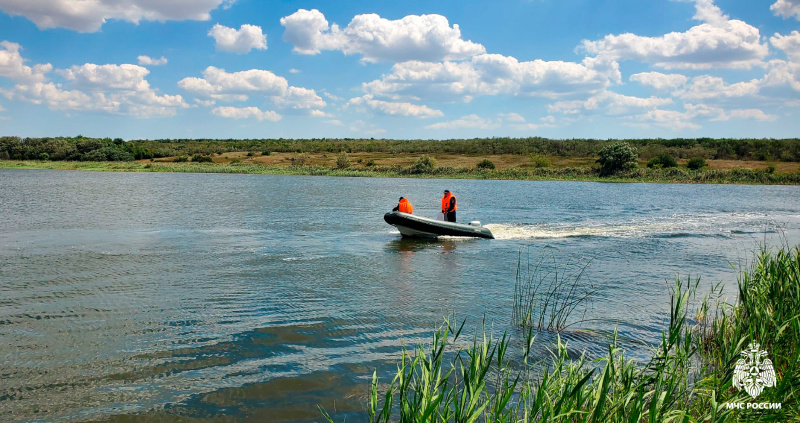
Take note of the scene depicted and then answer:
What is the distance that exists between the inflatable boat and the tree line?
218ft

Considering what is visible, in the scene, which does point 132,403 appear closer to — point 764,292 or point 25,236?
point 764,292

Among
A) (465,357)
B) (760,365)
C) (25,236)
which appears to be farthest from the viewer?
(25,236)

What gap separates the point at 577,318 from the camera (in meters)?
9.81

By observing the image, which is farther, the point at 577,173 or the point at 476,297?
the point at 577,173

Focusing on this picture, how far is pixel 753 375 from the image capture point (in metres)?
4.94

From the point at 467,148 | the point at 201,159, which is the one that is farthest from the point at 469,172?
the point at 201,159

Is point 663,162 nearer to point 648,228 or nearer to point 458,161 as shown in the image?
point 458,161

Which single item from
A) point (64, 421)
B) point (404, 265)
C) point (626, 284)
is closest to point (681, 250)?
point (626, 284)

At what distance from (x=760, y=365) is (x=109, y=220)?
22773mm

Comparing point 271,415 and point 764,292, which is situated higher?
point 764,292

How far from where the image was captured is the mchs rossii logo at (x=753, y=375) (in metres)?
4.75

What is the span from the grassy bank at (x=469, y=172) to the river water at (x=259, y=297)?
1841 inches

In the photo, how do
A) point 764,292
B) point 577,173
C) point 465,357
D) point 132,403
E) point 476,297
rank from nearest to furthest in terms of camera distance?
point 132,403, point 764,292, point 465,357, point 476,297, point 577,173

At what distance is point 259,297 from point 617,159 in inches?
2713
